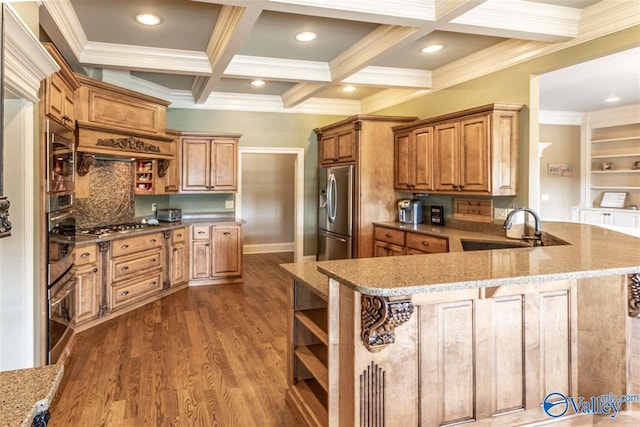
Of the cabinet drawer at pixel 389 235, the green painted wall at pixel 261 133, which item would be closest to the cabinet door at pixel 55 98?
the green painted wall at pixel 261 133

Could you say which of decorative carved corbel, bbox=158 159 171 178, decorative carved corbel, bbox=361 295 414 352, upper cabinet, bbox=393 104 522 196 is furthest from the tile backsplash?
decorative carved corbel, bbox=361 295 414 352

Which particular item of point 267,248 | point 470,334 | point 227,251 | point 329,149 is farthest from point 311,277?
point 267,248

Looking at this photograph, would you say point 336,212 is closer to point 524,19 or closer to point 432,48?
point 432,48

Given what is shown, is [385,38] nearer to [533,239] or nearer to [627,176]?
[533,239]

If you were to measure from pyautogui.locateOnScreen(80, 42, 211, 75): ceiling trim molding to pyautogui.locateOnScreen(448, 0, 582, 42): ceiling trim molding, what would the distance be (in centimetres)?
262

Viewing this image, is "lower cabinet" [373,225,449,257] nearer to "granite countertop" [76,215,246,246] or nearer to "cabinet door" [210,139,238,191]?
"granite countertop" [76,215,246,246]

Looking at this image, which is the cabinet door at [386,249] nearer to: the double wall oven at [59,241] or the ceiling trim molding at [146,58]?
the ceiling trim molding at [146,58]

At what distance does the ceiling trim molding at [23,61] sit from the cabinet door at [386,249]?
151 inches

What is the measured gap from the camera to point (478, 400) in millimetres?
1938

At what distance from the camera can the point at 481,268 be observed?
6.27 feet

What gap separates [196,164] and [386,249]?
292 cm

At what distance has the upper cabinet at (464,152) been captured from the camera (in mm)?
3965

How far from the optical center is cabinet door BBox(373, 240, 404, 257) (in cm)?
494

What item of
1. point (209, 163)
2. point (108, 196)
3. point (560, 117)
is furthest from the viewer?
point (560, 117)
